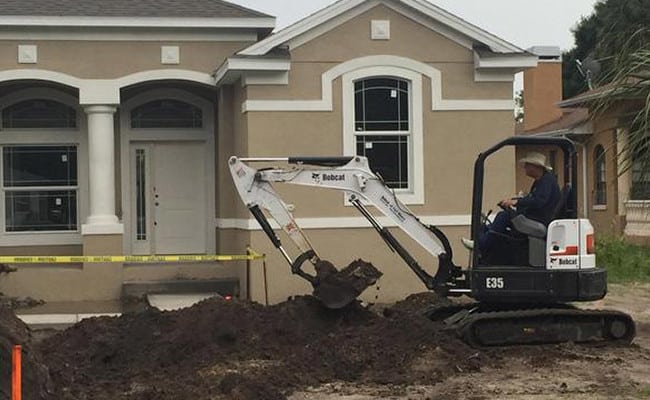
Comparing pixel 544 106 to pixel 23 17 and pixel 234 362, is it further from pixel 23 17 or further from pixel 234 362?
pixel 234 362

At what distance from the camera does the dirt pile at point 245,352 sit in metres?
8.77

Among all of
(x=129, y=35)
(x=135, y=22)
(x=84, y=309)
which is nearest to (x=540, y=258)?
(x=84, y=309)

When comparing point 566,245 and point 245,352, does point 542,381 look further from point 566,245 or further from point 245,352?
point 245,352

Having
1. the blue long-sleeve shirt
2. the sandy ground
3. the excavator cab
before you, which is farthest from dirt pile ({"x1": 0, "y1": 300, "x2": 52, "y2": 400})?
the blue long-sleeve shirt

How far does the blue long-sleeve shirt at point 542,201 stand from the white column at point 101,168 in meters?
7.81

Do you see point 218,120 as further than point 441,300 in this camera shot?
Yes

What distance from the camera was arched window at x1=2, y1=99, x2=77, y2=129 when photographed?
1689cm

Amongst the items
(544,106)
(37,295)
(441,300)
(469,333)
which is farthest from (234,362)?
(544,106)

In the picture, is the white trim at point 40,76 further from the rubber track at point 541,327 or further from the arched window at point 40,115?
the rubber track at point 541,327

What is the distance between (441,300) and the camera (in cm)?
1328

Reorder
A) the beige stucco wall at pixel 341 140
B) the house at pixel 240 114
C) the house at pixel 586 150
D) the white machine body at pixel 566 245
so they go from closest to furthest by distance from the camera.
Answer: the white machine body at pixel 566 245
the beige stucco wall at pixel 341 140
the house at pixel 240 114
the house at pixel 586 150

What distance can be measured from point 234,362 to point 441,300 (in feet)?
14.5

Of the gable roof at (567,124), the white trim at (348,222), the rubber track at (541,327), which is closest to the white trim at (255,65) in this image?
the white trim at (348,222)

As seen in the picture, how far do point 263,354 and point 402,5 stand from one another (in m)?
7.36
